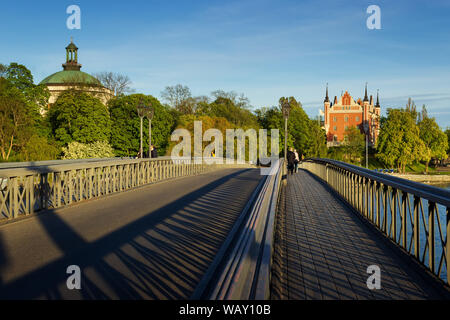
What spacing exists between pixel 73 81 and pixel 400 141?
2609 inches

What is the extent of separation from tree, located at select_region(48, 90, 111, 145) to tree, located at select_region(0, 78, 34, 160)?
8818mm

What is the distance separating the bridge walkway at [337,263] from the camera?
473 centimetres

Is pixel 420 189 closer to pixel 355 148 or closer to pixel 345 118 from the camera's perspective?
pixel 355 148

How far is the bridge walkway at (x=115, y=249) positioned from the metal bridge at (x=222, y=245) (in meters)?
0.02

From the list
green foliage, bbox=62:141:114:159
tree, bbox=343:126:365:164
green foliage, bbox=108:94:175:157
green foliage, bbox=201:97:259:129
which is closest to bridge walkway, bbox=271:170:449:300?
green foliage, bbox=62:141:114:159

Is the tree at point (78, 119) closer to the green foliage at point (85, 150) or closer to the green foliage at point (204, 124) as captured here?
the green foliage at point (85, 150)

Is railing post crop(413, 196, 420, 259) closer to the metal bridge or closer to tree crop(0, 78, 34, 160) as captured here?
the metal bridge

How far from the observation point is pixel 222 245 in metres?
7.02

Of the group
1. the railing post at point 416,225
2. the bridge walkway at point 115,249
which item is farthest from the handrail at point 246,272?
the railing post at point 416,225

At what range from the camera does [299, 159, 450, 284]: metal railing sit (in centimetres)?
516
